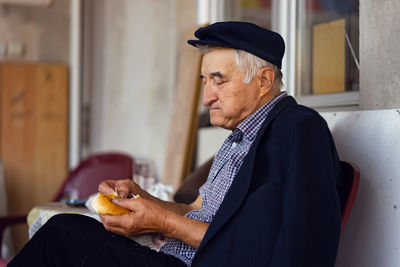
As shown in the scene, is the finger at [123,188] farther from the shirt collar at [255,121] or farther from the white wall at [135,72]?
the white wall at [135,72]

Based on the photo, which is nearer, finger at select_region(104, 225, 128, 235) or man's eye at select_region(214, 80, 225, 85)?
finger at select_region(104, 225, 128, 235)

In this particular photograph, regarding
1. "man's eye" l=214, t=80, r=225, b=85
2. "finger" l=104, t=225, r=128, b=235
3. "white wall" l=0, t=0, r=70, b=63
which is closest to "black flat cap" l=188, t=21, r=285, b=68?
"man's eye" l=214, t=80, r=225, b=85

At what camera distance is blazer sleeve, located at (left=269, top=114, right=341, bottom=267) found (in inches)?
58.6

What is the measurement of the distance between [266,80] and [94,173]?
9.72 ft

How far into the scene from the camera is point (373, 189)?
79.0 inches

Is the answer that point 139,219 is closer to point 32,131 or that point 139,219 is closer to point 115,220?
point 115,220

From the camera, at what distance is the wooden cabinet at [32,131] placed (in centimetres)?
591

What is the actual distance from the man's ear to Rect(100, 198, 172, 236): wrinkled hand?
22.2 inches

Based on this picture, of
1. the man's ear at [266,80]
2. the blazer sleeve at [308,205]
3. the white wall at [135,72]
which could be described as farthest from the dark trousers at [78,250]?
the white wall at [135,72]

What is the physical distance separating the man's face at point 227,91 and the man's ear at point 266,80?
2cm

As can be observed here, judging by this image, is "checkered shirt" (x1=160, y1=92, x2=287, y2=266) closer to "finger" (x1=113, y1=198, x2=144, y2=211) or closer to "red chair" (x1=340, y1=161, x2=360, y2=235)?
"finger" (x1=113, y1=198, x2=144, y2=211)

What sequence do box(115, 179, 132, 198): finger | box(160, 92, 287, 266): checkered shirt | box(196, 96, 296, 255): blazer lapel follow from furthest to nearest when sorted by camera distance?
box(115, 179, 132, 198): finger, box(160, 92, 287, 266): checkered shirt, box(196, 96, 296, 255): blazer lapel

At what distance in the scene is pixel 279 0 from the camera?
327 cm

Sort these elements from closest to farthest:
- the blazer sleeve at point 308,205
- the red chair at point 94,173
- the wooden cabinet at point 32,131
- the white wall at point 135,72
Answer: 1. the blazer sleeve at point 308,205
2. the red chair at point 94,173
3. the white wall at point 135,72
4. the wooden cabinet at point 32,131
